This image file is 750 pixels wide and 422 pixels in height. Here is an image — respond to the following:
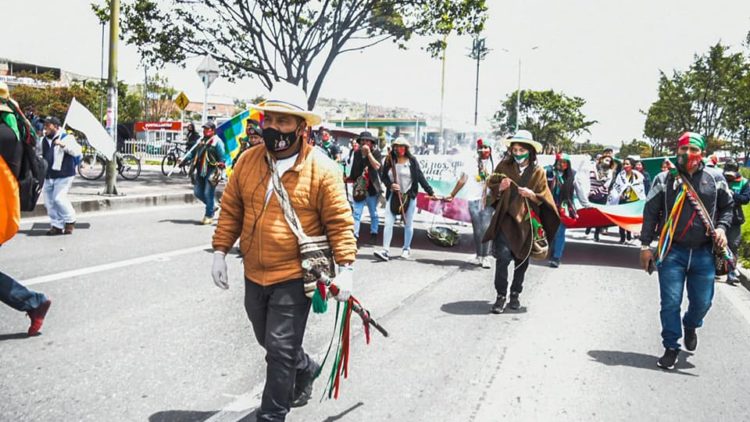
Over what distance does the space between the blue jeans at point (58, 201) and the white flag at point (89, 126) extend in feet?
8.23

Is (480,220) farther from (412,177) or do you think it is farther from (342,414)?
(342,414)

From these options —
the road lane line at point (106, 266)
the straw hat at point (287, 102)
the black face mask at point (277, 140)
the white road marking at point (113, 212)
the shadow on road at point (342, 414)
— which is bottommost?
the shadow on road at point (342, 414)

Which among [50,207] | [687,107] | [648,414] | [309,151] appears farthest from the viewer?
[687,107]

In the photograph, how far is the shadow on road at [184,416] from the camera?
3570mm

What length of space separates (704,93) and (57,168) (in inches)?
1394

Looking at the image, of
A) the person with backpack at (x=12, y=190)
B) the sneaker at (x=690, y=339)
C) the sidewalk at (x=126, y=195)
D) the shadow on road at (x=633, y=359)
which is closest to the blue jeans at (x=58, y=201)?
the sidewalk at (x=126, y=195)

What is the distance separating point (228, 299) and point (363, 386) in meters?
2.56

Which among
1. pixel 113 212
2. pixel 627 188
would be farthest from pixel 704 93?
pixel 113 212

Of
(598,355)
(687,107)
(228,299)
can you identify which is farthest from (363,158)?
(687,107)

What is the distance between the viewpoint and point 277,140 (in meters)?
3.35

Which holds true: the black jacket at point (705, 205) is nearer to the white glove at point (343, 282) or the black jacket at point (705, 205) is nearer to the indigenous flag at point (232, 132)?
the white glove at point (343, 282)

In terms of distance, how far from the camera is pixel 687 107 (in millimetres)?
37844

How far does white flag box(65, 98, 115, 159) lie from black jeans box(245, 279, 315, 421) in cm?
960

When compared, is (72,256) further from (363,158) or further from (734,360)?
(734,360)
